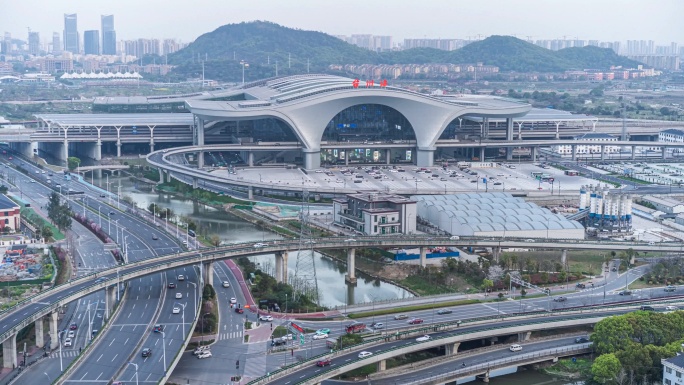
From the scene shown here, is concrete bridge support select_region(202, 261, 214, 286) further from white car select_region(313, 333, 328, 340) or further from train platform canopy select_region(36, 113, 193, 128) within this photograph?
train platform canopy select_region(36, 113, 193, 128)

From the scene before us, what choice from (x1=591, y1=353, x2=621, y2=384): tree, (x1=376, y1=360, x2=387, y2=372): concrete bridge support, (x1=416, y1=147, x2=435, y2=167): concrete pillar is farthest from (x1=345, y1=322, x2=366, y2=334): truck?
(x1=416, y1=147, x2=435, y2=167): concrete pillar

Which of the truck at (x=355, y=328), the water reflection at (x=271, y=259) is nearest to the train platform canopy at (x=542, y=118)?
the water reflection at (x=271, y=259)

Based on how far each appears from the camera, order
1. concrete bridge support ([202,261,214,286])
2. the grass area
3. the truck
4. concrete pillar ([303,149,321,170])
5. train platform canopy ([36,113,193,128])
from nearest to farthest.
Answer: the truck, the grass area, concrete bridge support ([202,261,214,286]), concrete pillar ([303,149,321,170]), train platform canopy ([36,113,193,128])

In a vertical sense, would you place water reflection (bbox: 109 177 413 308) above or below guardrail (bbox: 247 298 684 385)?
below

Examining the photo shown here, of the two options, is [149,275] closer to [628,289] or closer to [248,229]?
[248,229]

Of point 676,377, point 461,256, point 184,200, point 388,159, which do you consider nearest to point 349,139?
point 388,159

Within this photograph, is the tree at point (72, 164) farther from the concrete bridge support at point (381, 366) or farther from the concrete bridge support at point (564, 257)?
the concrete bridge support at point (381, 366)
